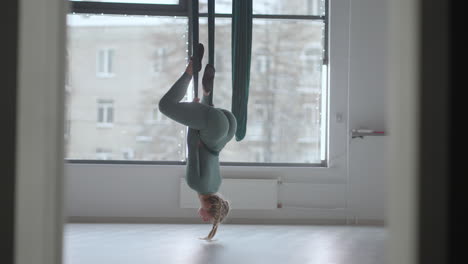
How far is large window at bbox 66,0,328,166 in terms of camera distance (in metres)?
6.10

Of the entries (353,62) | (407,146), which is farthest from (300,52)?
(407,146)

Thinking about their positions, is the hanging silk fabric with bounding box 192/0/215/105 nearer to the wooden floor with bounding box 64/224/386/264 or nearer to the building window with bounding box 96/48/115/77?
the wooden floor with bounding box 64/224/386/264

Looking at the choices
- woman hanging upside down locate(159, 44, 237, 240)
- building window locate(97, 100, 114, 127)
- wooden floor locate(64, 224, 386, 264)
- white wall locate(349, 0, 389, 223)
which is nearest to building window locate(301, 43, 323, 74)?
white wall locate(349, 0, 389, 223)

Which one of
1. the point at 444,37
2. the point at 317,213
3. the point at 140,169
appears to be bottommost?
the point at 317,213

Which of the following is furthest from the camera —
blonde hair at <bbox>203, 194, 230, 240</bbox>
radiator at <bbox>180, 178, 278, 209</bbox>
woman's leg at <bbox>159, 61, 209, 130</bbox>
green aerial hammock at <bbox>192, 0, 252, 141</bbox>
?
radiator at <bbox>180, 178, 278, 209</bbox>

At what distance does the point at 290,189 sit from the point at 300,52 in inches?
62.5

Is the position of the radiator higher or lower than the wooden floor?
higher

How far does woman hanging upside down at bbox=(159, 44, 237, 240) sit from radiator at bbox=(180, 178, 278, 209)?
4.06 feet

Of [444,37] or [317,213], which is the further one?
[317,213]

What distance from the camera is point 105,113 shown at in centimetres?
627

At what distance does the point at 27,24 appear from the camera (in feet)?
4.00

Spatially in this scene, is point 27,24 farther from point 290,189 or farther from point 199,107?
point 290,189

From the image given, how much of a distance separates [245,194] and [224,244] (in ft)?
4.53

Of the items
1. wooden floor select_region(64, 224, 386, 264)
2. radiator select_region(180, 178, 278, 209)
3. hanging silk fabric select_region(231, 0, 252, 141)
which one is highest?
hanging silk fabric select_region(231, 0, 252, 141)
